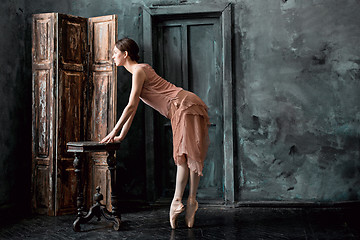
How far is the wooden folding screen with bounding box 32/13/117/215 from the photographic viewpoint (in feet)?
14.1

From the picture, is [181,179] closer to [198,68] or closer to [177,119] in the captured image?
[177,119]

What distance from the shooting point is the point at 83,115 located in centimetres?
450

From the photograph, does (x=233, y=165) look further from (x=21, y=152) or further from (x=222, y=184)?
(x=21, y=152)

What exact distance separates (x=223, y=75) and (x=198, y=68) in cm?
40

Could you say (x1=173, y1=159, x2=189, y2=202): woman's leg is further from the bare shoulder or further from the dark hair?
the dark hair

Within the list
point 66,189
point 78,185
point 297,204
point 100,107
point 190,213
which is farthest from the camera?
point 297,204

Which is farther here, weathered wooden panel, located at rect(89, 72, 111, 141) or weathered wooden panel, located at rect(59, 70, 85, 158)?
weathered wooden panel, located at rect(89, 72, 111, 141)

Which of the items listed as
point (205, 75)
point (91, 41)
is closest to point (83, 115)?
point (91, 41)

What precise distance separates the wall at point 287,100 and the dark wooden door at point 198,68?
30 cm

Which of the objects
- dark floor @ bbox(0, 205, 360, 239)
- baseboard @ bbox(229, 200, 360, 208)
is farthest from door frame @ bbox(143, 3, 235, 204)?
dark floor @ bbox(0, 205, 360, 239)

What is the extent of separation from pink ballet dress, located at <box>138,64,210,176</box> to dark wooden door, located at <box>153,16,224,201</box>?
1162 mm

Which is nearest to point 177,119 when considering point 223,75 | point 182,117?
point 182,117

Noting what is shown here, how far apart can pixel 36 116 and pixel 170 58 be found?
1921 mm

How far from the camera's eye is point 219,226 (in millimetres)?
3713
